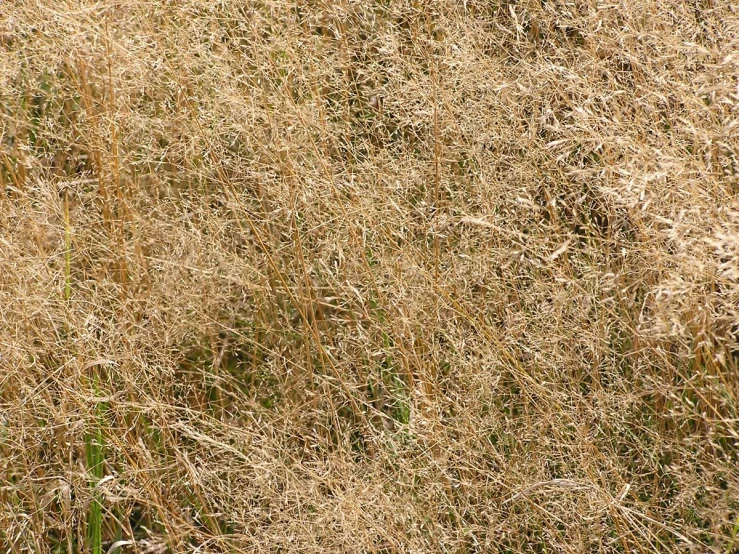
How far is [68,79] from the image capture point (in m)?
2.65

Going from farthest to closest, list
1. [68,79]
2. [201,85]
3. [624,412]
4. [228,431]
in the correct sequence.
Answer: [68,79], [201,85], [228,431], [624,412]

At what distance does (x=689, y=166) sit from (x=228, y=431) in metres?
1.34

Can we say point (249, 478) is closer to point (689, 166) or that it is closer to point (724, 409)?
point (724, 409)

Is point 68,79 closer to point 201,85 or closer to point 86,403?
point 201,85

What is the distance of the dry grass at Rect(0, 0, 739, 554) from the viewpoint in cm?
198

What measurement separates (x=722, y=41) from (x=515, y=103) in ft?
1.78

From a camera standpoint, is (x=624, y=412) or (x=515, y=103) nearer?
(x=624, y=412)

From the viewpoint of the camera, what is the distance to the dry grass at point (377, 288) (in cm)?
198

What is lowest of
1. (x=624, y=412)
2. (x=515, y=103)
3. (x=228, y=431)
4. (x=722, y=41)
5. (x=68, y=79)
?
(x=228, y=431)

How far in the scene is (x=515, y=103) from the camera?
2.21 meters

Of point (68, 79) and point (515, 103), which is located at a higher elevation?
point (515, 103)

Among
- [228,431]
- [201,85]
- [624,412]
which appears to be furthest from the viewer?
[201,85]

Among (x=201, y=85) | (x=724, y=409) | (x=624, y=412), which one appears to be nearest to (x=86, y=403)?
(x=201, y=85)

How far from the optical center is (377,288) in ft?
7.11
